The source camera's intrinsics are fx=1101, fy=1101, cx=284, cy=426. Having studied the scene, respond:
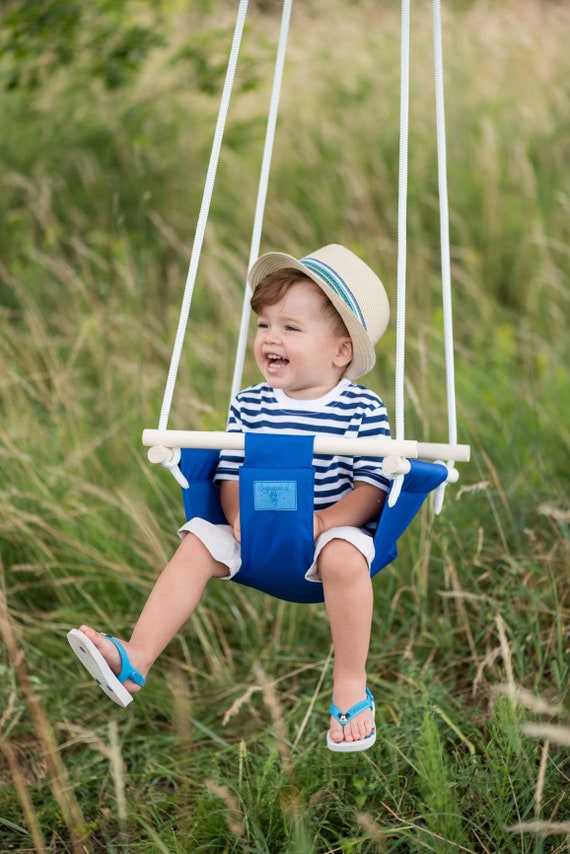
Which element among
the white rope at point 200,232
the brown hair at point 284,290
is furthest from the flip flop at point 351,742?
the brown hair at point 284,290

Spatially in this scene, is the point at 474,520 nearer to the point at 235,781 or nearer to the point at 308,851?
the point at 235,781

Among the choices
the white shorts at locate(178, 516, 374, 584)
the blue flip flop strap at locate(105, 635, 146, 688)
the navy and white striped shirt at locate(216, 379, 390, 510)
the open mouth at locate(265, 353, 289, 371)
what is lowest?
the blue flip flop strap at locate(105, 635, 146, 688)

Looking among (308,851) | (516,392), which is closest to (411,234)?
(516,392)

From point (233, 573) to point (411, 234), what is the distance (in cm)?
384

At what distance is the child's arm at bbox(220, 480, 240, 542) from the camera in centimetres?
239

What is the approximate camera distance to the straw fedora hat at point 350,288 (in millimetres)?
2270

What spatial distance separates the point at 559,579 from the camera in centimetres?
310

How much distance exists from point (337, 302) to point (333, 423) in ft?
0.83

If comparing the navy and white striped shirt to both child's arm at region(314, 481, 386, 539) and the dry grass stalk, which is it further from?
the dry grass stalk

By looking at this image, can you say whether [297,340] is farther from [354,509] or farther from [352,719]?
[352,719]

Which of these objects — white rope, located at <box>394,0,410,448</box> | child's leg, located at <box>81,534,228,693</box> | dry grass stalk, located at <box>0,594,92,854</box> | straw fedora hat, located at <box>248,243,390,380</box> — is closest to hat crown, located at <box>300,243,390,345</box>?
straw fedora hat, located at <box>248,243,390,380</box>

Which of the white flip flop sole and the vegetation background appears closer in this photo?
the white flip flop sole

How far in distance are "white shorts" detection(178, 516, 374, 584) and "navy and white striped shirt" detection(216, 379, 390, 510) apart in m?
0.12

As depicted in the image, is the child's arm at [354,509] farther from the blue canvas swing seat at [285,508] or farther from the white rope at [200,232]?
the white rope at [200,232]
